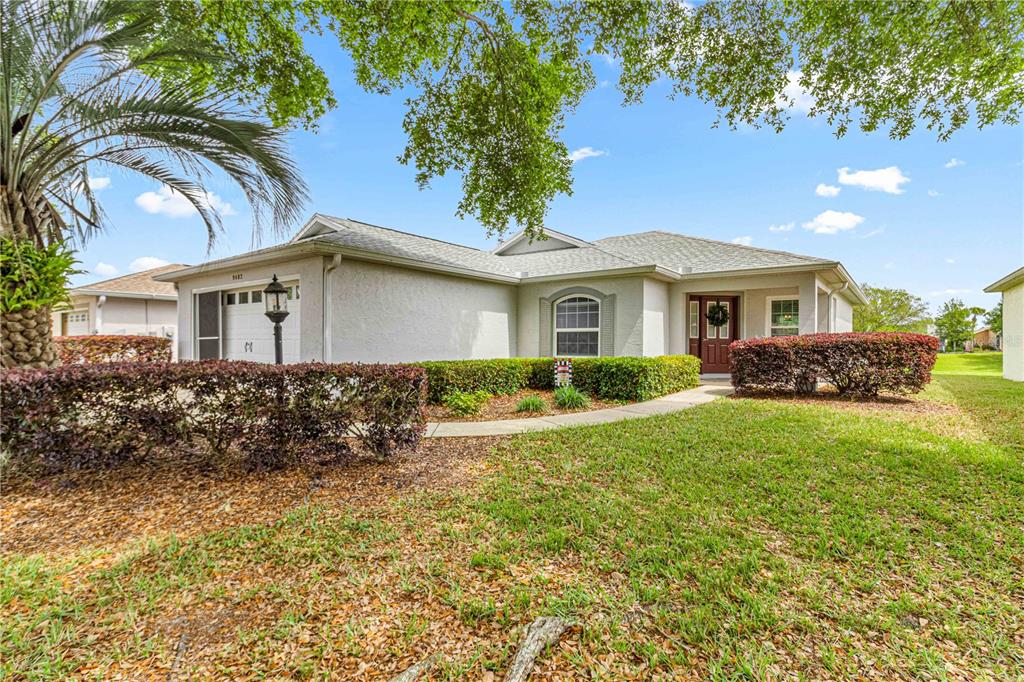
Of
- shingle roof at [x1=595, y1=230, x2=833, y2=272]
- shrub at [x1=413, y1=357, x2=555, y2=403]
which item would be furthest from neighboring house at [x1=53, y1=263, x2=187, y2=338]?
shingle roof at [x1=595, y1=230, x2=833, y2=272]

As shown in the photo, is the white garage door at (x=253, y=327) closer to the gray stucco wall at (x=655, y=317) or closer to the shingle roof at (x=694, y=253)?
the gray stucco wall at (x=655, y=317)

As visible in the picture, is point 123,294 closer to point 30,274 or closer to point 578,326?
point 30,274

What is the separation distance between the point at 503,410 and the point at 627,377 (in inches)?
Result: 111

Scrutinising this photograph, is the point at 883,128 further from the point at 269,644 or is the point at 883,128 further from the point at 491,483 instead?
the point at 269,644

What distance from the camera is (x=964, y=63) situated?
6656 millimetres

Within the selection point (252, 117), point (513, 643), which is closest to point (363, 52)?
point (252, 117)

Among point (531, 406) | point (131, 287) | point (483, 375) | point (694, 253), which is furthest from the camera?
point (131, 287)

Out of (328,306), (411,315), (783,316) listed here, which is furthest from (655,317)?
(328,306)

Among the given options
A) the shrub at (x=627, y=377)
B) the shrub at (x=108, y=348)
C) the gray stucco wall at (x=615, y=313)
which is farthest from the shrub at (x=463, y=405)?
the shrub at (x=108, y=348)

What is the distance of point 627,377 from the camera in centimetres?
914

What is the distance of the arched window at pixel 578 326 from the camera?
1248cm

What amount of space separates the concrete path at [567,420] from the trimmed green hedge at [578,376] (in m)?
0.50

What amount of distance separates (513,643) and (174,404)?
4173 mm

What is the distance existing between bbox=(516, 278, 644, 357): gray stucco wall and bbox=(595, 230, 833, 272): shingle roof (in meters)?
1.77
